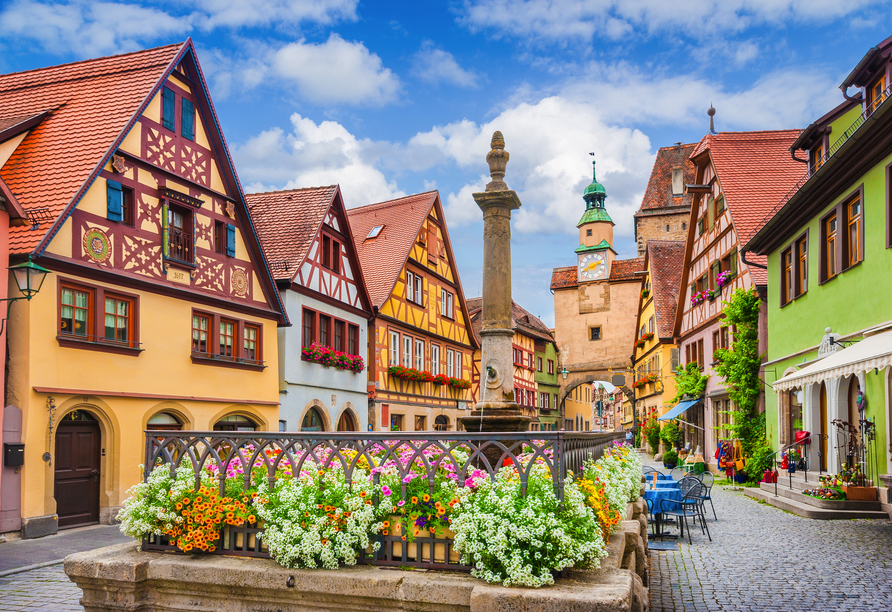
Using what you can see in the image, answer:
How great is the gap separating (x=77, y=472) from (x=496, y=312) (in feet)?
27.7

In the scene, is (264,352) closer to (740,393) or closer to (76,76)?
(76,76)

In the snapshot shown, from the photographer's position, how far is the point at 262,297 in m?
17.8

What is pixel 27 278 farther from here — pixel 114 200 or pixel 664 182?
pixel 664 182

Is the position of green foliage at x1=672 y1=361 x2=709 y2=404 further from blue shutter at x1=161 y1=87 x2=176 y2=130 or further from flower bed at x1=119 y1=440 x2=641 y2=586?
flower bed at x1=119 y1=440 x2=641 y2=586

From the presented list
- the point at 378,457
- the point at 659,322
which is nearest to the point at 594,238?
the point at 659,322

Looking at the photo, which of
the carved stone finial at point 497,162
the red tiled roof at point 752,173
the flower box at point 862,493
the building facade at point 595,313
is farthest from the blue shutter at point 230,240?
the building facade at point 595,313

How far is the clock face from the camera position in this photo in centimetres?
5728

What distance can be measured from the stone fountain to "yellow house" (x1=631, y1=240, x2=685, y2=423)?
973 inches

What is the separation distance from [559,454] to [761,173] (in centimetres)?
2112

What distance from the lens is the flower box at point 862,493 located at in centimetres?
1298

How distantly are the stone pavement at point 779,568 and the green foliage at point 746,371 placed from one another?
7654 millimetres

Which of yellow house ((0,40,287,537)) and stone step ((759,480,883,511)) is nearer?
yellow house ((0,40,287,537))

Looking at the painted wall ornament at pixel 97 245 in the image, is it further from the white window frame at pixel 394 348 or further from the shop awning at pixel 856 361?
the white window frame at pixel 394 348

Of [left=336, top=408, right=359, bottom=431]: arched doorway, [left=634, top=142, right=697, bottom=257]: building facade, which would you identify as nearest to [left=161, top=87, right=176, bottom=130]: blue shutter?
[left=336, top=408, right=359, bottom=431]: arched doorway
